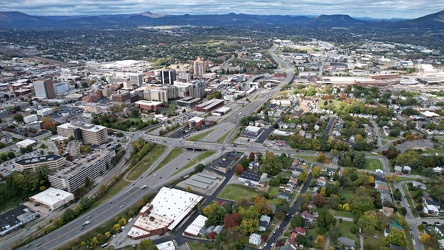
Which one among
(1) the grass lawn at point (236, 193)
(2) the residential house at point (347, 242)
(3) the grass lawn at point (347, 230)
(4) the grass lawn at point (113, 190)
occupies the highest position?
(2) the residential house at point (347, 242)

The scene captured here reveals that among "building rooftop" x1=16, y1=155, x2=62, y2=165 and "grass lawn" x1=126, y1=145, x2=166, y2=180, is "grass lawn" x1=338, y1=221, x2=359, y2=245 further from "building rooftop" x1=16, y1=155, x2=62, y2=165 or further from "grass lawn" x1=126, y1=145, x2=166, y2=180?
"building rooftop" x1=16, y1=155, x2=62, y2=165

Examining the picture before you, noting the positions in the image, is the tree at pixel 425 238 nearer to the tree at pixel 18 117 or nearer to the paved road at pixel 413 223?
the paved road at pixel 413 223

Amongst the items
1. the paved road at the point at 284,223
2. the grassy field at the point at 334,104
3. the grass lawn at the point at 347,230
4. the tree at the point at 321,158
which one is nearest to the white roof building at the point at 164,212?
the paved road at the point at 284,223

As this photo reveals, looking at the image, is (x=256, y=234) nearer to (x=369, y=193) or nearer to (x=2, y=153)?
(x=369, y=193)

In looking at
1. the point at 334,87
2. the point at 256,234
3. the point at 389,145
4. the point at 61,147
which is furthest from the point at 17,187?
the point at 334,87

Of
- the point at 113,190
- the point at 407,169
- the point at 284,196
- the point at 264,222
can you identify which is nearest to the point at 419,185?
the point at 407,169

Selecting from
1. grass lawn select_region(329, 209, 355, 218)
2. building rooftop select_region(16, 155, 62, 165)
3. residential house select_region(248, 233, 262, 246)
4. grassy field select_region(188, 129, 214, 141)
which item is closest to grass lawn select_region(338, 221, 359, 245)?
grass lawn select_region(329, 209, 355, 218)
